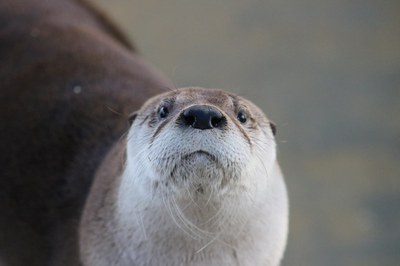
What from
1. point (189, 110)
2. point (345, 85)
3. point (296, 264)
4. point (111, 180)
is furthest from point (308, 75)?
point (189, 110)

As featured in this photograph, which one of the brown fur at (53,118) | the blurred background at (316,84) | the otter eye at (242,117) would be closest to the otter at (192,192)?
the otter eye at (242,117)

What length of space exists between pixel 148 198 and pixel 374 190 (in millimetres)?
2401

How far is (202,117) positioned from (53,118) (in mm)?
1217

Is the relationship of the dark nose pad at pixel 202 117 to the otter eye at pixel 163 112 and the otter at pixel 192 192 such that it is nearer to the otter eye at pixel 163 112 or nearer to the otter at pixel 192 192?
the otter at pixel 192 192

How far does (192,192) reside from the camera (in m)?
2.69

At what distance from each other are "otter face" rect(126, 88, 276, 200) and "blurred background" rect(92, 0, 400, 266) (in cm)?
198

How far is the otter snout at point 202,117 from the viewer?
2.53 meters

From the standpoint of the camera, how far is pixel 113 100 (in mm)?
3645

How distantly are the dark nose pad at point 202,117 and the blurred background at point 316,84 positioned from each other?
2.28m

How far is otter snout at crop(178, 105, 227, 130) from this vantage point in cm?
253

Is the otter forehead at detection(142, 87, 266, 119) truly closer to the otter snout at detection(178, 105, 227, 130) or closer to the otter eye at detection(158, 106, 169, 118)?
the otter eye at detection(158, 106, 169, 118)

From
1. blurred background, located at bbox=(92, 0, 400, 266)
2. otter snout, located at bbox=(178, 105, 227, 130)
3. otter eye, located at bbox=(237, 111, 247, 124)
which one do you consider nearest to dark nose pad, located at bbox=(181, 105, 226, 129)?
otter snout, located at bbox=(178, 105, 227, 130)

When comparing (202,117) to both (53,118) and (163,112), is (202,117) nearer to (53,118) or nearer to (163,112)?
(163,112)

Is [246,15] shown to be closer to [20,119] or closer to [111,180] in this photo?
[20,119]
